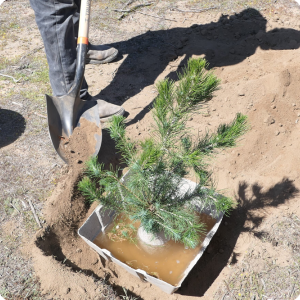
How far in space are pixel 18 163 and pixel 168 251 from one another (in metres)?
1.52

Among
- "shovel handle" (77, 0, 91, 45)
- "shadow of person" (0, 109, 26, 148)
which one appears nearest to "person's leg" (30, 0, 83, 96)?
"shovel handle" (77, 0, 91, 45)

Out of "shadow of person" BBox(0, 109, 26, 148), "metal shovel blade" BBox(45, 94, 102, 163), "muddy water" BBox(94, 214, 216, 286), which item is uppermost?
"metal shovel blade" BBox(45, 94, 102, 163)

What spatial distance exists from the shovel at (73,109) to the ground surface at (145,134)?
0.24 meters

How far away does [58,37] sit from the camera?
2779mm

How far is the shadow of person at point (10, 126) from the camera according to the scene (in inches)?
116

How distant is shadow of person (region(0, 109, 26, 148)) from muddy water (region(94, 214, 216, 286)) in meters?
1.36

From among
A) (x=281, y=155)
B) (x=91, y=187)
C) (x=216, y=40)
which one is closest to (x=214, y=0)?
(x=216, y=40)

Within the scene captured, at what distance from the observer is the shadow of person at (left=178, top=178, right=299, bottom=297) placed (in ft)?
7.76

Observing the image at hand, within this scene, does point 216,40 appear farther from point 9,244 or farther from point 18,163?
point 9,244

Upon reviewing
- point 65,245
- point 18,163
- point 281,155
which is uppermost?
point 281,155

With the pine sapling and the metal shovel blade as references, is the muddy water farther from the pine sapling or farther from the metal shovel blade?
the metal shovel blade

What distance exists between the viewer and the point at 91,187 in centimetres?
182

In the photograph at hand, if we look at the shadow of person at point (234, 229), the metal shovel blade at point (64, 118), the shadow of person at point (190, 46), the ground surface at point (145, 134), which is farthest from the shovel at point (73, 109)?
the shadow of person at point (234, 229)

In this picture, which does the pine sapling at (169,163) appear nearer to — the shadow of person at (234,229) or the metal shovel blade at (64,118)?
the shadow of person at (234,229)
